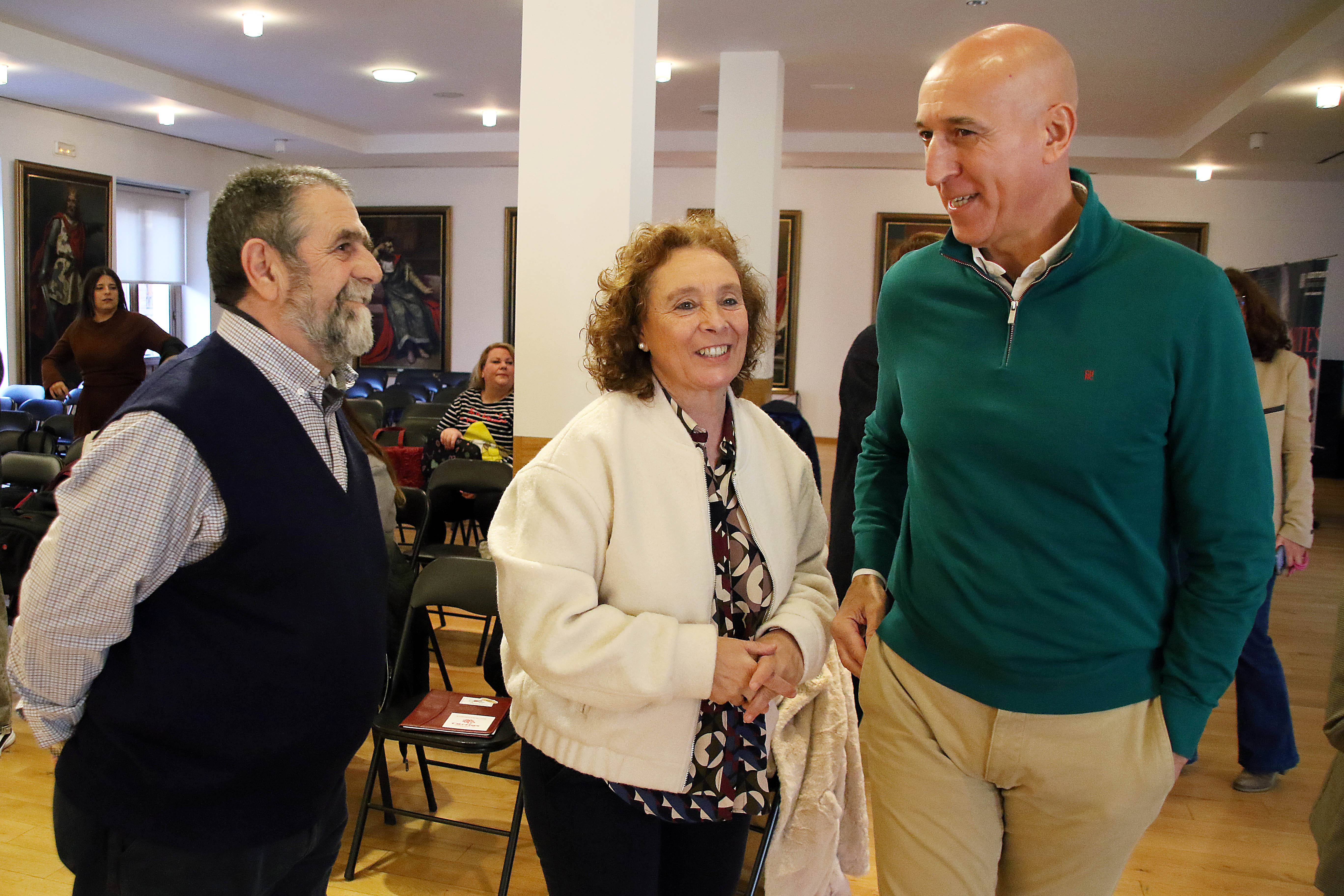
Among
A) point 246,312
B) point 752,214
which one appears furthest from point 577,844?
point 752,214

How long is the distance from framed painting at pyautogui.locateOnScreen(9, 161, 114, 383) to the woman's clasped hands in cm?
984

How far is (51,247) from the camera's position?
32.0ft

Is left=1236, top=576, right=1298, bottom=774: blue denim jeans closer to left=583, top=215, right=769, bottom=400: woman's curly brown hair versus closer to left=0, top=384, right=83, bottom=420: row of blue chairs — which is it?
left=583, top=215, right=769, bottom=400: woman's curly brown hair

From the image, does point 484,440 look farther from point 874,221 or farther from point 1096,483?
point 874,221

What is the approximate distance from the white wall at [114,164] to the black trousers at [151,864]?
7185mm

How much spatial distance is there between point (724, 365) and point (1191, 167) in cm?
1155

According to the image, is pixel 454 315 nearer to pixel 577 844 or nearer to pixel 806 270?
pixel 806 270

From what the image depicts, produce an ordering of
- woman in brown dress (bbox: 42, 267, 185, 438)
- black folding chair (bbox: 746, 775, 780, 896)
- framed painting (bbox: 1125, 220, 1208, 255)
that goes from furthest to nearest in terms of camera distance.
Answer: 1. framed painting (bbox: 1125, 220, 1208, 255)
2. woman in brown dress (bbox: 42, 267, 185, 438)
3. black folding chair (bbox: 746, 775, 780, 896)

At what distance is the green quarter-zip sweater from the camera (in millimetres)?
1324

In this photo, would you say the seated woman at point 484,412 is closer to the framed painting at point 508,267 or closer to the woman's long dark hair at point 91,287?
the woman's long dark hair at point 91,287

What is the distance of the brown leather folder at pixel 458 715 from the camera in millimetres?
2859

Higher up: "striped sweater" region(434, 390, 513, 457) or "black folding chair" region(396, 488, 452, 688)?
"striped sweater" region(434, 390, 513, 457)

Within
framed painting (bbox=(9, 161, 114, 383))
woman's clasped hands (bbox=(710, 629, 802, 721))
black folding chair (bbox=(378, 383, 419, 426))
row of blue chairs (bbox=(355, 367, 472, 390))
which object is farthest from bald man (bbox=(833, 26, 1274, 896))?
row of blue chairs (bbox=(355, 367, 472, 390))

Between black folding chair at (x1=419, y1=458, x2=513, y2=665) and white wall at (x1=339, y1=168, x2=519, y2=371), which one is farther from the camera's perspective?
white wall at (x1=339, y1=168, x2=519, y2=371)
